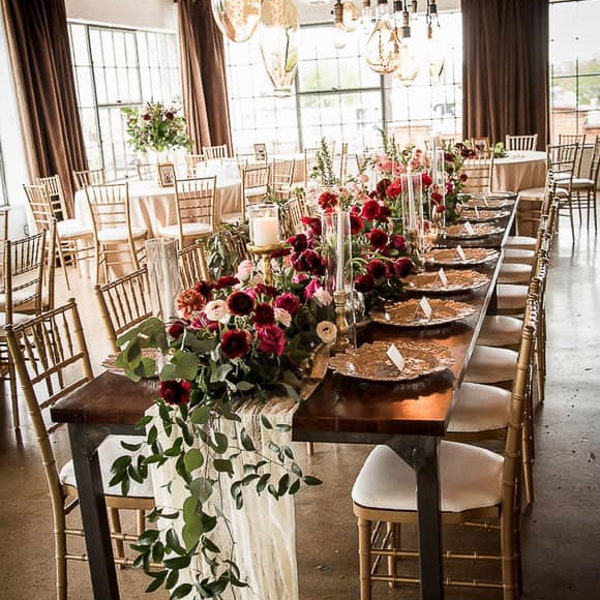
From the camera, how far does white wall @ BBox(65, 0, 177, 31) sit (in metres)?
9.05

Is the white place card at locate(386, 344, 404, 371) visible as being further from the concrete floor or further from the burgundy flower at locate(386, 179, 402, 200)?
the burgundy flower at locate(386, 179, 402, 200)

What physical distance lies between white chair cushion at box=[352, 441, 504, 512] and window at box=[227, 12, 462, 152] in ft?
30.0

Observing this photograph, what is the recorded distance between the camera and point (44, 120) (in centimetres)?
841

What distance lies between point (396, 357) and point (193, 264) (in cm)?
168

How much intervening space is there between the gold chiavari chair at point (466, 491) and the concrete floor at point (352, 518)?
326 mm

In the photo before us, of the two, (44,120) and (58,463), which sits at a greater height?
(44,120)

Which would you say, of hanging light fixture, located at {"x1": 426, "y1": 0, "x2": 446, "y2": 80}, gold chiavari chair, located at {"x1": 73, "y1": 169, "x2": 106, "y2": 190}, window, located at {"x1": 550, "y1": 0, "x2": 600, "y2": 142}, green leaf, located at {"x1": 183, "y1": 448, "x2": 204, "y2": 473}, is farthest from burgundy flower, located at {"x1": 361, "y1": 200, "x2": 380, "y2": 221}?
window, located at {"x1": 550, "y1": 0, "x2": 600, "y2": 142}

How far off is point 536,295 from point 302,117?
31.7 ft

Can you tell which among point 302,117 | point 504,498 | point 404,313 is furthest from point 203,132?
point 504,498

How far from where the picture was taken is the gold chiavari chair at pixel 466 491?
234 cm

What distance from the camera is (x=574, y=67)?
1126 centimetres

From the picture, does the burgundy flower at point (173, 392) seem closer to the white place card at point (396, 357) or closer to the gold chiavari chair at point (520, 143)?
the white place card at point (396, 357)

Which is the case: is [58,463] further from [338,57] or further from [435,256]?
[338,57]

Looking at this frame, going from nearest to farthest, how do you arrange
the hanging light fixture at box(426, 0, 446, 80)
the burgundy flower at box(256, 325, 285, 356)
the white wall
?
the burgundy flower at box(256, 325, 285, 356)
the hanging light fixture at box(426, 0, 446, 80)
the white wall
